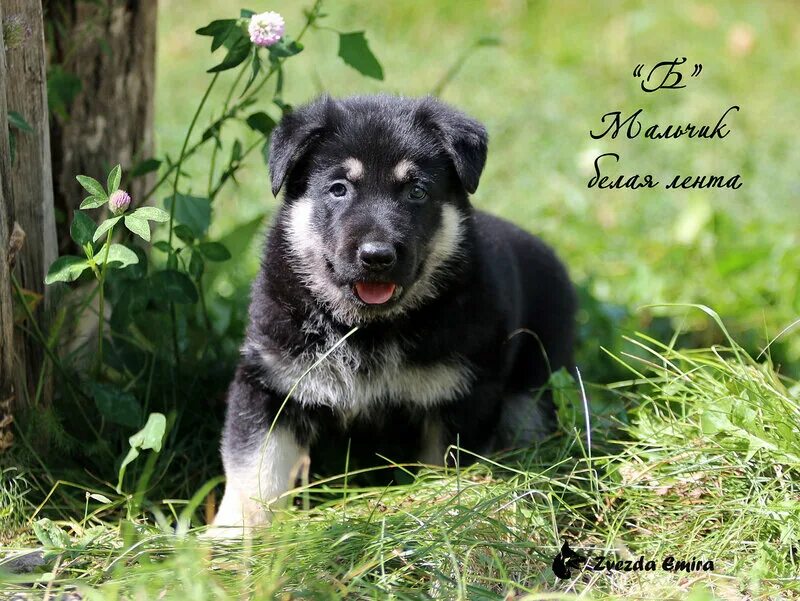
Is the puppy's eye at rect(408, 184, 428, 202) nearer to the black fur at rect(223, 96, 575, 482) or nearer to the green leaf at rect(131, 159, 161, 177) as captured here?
the black fur at rect(223, 96, 575, 482)

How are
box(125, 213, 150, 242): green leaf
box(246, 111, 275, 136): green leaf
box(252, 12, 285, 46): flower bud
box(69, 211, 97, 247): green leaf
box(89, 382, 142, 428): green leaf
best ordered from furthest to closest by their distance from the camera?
box(246, 111, 275, 136): green leaf
box(89, 382, 142, 428): green leaf
box(252, 12, 285, 46): flower bud
box(69, 211, 97, 247): green leaf
box(125, 213, 150, 242): green leaf

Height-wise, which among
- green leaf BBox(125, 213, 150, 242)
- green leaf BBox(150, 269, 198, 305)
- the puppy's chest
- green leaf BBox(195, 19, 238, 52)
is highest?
green leaf BBox(195, 19, 238, 52)

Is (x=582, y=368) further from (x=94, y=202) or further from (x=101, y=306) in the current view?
(x=94, y=202)

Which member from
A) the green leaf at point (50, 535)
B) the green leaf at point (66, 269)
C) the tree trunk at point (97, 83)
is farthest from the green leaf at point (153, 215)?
the tree trunk at point (97, 83)

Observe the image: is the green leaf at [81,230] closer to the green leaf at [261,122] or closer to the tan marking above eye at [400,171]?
the green leaf at [261,122]

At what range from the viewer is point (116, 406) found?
142 inches

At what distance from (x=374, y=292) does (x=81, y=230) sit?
3.38ft

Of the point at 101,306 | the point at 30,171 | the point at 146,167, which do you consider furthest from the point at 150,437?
the point at 146,167

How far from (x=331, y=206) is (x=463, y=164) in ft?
1.69

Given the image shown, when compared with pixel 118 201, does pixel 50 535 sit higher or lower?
lower

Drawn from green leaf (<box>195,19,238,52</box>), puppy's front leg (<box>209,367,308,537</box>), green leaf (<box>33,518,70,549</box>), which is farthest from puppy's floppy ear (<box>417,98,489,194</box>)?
green leaf (<box>33,518,70,549</box>)

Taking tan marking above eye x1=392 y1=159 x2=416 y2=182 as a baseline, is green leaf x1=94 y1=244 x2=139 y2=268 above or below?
below

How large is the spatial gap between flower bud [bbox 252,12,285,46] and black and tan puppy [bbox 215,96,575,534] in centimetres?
32

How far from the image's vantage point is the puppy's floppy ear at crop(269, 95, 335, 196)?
3.57 m
